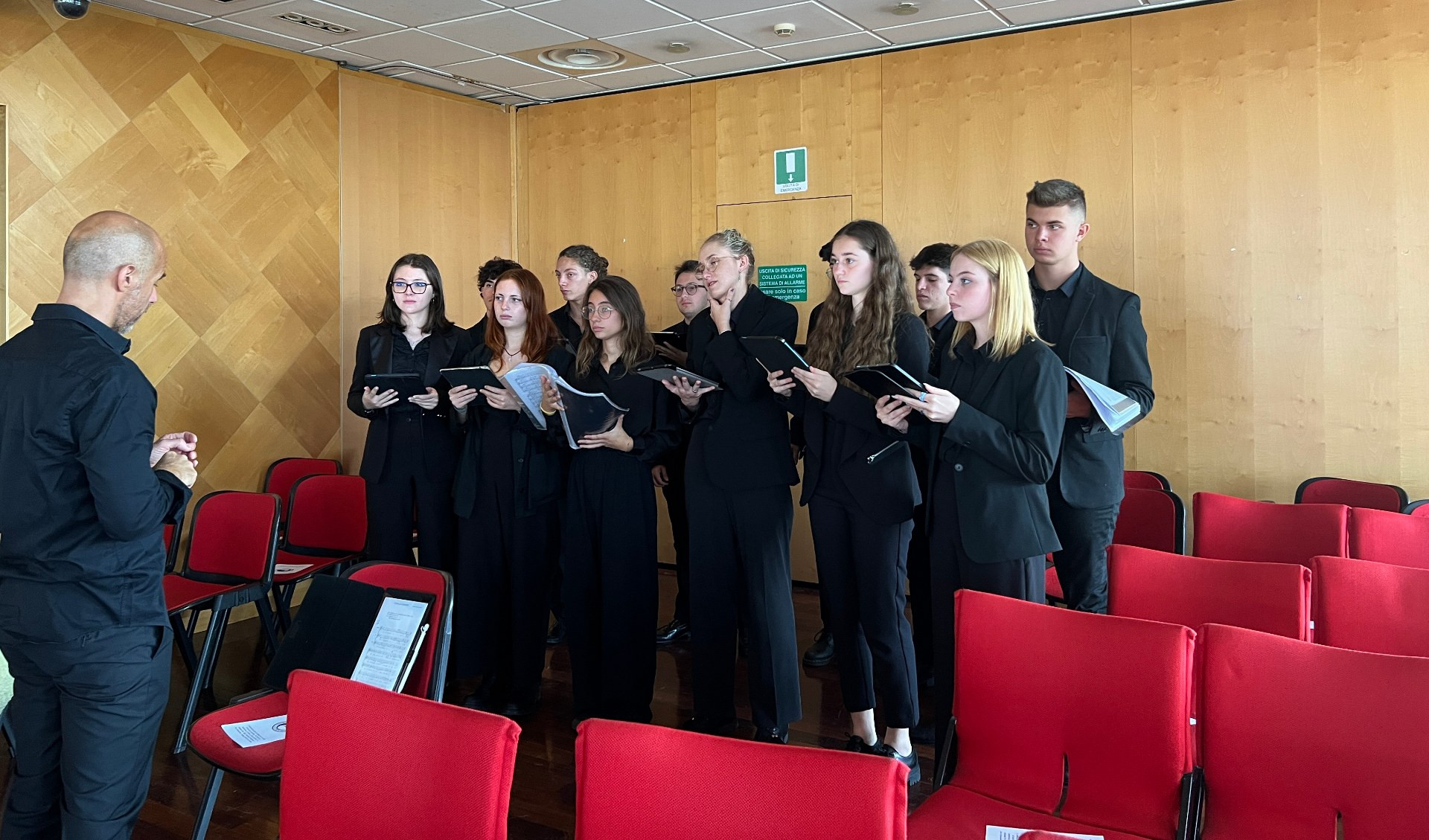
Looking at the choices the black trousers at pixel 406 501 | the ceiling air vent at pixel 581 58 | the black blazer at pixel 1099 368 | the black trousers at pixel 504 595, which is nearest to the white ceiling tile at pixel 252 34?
the ceiling air vent at pixel 581 58

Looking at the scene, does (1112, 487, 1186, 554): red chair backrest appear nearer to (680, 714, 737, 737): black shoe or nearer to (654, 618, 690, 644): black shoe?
(680, 714, 737, 737): black shoe

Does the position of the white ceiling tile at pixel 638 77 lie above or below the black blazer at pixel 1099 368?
above

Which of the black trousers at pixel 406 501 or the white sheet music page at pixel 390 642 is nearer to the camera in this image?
the white sheet music page at pixel 390 642

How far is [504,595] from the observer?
14.3ft

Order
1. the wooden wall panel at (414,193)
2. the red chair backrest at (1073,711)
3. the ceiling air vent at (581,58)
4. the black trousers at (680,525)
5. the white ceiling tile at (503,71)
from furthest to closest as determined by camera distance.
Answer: the wooden wall panel at (414,193) → the white ceiling tile at (503,71) → the ceiling air vent at (581,58) → the black trousers at (680,525) → the red chair backrest at (1073,711)

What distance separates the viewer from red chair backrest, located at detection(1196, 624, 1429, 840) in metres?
1.86

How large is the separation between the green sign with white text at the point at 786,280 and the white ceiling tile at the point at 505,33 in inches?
73.4

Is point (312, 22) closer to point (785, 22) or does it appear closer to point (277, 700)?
point (785, 22)

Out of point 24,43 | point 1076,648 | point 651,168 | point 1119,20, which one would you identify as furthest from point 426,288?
point 1119,20

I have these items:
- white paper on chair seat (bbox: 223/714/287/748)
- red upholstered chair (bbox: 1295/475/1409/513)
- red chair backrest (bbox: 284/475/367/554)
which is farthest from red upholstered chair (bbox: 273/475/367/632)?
red upholstered chair (bbox: 1295/475/1409/513)

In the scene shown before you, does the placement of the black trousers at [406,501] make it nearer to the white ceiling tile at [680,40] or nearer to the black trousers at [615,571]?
the black trousers at [615,571]

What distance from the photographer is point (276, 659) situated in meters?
3.08

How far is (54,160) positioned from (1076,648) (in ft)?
17.0

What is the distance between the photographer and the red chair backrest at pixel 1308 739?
1863 millimetres
